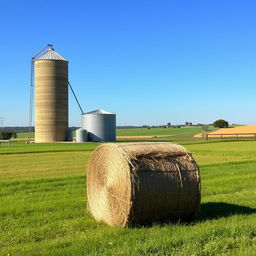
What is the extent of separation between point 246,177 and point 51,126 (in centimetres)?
4847

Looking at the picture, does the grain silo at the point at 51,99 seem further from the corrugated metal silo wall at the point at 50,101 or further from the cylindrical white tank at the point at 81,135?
the cylindrical white tank at the point at 81,135

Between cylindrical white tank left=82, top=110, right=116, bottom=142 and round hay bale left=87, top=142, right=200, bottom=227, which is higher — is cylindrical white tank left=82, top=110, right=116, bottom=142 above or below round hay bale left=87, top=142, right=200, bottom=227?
above

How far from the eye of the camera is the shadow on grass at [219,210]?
7.60 meters

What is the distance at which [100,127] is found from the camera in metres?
58.8

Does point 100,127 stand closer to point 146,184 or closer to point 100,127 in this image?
point 100,127

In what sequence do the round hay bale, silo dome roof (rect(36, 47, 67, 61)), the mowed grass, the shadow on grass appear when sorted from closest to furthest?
the mowed grass
the round hay bale
the shadow on grass
silo dome roof (rect(36, 47, 67, 61))

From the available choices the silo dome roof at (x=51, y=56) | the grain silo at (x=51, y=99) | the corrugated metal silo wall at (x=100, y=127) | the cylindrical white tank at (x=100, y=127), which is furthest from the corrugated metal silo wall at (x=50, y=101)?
the corrugated metal silo wall at (x=100, y=127)

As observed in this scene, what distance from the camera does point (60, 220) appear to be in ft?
24.5

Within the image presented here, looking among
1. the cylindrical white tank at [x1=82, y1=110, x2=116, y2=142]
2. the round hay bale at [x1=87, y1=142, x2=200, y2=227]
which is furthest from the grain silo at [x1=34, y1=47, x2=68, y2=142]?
the round hay bale at [x1=87, y1=142, x2=200, y2=227]

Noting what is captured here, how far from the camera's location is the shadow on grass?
24.9 ft

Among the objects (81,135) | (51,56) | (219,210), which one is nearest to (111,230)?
(219,210)

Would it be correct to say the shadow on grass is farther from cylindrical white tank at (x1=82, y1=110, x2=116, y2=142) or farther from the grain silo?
the grain silo

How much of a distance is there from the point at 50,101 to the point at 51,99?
0.34 meters

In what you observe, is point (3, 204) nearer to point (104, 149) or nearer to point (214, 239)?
point (104, 149)
